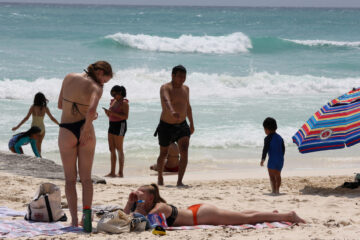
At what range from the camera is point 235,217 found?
5.36m

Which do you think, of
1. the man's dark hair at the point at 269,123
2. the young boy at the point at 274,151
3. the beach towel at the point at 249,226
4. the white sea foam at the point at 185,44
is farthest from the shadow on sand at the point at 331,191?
the white sea foam at the point at 185,44

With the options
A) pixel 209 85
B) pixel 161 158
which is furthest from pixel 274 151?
pixel 209 85

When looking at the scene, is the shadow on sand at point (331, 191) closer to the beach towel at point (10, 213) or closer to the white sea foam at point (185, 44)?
the beach towel at point (10, 213)

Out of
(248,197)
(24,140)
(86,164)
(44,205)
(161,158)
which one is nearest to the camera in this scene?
(86,164)

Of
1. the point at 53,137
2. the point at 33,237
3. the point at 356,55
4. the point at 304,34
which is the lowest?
the point at 33,237

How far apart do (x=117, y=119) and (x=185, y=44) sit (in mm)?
26231

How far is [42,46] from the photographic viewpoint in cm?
3062

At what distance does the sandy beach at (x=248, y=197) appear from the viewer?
5.02m

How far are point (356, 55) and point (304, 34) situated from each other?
15.2m

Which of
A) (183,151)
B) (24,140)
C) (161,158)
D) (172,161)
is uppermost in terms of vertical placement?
(24,140)

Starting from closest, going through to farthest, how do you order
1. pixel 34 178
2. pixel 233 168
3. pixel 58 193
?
pixel 58 193, pixel 34 178, pixel 233 168

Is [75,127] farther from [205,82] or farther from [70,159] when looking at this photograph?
[205,82]

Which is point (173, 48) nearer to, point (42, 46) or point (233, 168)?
point (42, 46)

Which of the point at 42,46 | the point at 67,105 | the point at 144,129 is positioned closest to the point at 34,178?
the point at 67,105
